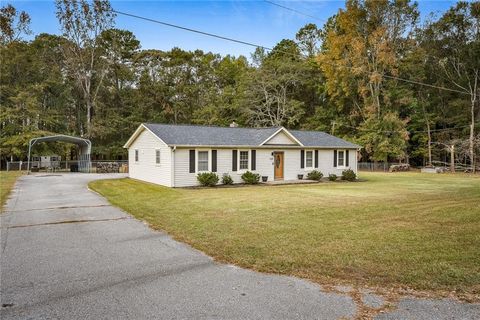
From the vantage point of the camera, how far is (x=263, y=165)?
68.9 feet

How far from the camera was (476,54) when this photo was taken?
33.9m

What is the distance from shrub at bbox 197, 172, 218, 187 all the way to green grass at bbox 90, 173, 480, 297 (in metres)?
4.89

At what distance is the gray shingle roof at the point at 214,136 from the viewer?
61.1ft

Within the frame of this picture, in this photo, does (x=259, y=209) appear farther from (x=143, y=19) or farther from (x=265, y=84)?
(x=265, y=84)

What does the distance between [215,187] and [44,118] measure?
25254mm

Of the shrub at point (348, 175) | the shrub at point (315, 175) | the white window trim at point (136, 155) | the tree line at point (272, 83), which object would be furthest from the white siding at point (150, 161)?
the tree line at point (272, 83)

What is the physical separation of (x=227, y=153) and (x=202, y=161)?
5.13ft

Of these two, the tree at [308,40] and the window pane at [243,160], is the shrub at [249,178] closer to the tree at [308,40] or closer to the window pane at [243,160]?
→ the window pane at [243,160]

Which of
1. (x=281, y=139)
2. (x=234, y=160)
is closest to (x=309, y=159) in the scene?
(x=281, y=139)

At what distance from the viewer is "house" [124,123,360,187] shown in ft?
59.8

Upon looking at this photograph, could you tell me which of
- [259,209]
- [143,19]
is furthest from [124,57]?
[259,209]

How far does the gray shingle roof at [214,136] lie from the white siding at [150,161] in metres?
0.57

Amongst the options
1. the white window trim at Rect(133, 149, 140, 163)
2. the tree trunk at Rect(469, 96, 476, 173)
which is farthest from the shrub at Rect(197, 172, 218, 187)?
the tree trunk at Rect(469, 96, 476, 173)

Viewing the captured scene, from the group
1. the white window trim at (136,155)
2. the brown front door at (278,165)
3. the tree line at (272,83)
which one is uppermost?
the tree line at (272,83)
